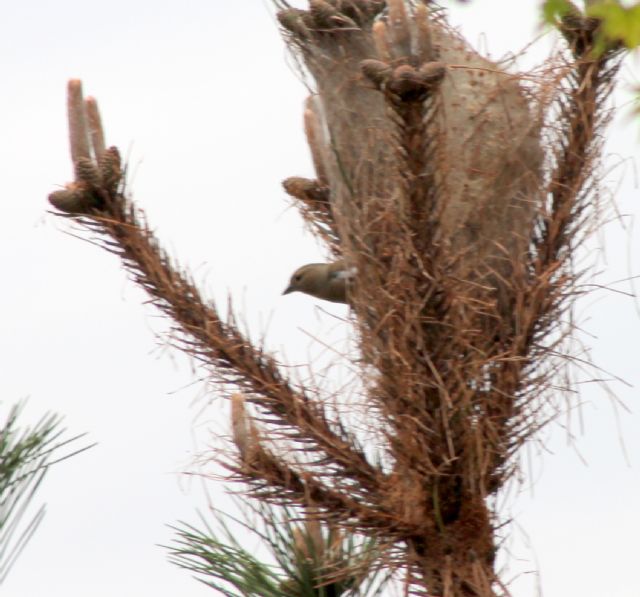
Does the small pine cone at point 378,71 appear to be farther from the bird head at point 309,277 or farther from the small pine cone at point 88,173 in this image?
the bird head at point 309,277

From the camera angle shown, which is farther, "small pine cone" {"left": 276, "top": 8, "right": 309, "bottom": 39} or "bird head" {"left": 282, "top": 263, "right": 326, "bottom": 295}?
"bird head" {"left": 282, "top": 263, "right": 326, "bottom": 295}

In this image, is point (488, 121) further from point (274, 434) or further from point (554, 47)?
point (274, 434)

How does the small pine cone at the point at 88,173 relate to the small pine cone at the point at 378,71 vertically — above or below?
below

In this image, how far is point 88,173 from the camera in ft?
12.2

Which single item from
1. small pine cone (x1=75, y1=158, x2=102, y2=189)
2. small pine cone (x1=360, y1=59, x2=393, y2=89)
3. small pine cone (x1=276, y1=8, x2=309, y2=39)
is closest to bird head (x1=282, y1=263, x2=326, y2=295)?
small pine cone (x1=276, y1=8, x2=309, y2=39)

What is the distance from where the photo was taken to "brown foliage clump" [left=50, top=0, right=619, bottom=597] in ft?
11.6

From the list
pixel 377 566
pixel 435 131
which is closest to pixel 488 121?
pixel 435 131

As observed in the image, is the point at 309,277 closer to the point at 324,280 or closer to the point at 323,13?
the point at 324,280

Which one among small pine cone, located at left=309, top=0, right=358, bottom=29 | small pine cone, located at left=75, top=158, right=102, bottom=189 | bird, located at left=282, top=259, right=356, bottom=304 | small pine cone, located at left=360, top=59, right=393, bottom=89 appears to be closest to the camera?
small pine cone, located at left=360, top=59, right=393, bottom=89

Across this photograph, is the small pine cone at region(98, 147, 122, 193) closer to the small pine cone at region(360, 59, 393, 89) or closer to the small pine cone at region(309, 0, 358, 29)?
the small pine cone at region(309, 0, 358, 29)

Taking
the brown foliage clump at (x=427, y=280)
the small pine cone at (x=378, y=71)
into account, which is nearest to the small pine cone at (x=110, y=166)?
the brown foliage clump at (x=427, y=280)

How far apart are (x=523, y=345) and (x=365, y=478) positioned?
0.50m

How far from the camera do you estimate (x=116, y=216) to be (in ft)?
12.5

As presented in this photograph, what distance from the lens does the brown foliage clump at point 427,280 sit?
11.6ft
